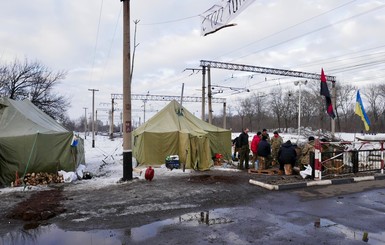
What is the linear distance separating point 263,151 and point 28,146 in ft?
31.3

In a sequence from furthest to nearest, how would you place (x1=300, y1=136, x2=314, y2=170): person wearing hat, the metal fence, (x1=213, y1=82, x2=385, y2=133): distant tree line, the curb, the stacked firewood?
(x1=213, y1=82, x2=385, y2=133): distant tree line → (x1=300, y1=136, x2=314, y2=170): person wearing hat → the metal fence → the stacked firewood → the curb

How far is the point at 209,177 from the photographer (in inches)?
533

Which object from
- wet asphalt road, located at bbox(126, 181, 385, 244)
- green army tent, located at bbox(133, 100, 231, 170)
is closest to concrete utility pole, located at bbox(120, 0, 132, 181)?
green army tent, located at bbox(133, 100, 231, 170)

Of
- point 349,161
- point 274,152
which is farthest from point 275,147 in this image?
point 349,161

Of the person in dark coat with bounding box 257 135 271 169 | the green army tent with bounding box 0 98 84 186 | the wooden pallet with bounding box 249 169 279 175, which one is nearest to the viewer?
the green army tent with bounding box 0 98 84 186

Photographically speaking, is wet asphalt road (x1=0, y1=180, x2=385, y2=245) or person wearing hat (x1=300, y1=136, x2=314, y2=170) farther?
person wearing hat (x1=300, y1=136, x2=314, y2=170)

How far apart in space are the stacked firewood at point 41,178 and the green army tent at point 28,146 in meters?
0.24

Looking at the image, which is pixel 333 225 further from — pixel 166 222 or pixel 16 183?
pixel 16 183

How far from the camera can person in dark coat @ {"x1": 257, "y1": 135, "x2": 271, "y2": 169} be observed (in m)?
15.0

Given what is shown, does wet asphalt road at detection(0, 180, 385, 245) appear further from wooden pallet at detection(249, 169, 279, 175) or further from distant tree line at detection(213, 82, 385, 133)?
distant tree line at detection(213, 82, 385, 133)

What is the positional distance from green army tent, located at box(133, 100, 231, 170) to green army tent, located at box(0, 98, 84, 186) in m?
3.96

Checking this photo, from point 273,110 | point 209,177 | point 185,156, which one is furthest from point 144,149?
point 273,110

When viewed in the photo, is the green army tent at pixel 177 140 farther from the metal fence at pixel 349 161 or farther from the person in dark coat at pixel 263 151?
the metal fence at pixel 349 161

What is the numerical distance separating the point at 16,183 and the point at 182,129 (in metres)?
8.56
